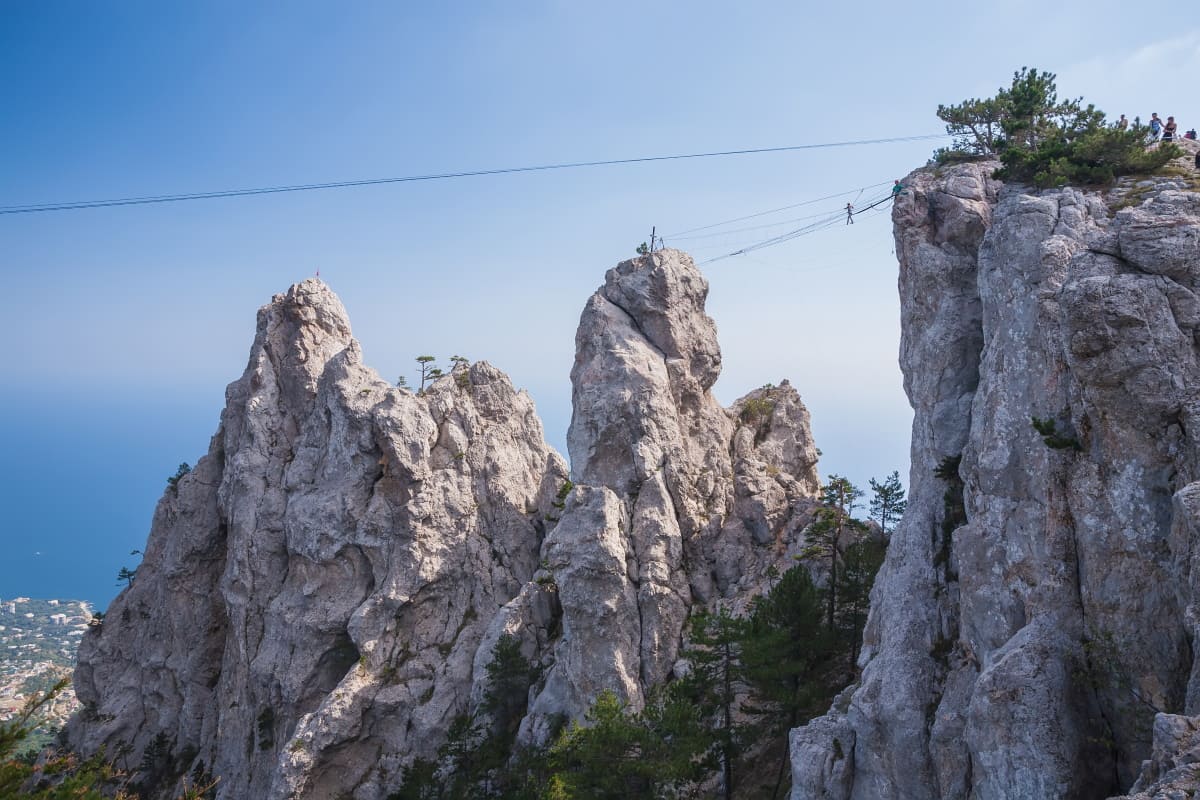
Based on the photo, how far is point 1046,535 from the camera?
23.8 m

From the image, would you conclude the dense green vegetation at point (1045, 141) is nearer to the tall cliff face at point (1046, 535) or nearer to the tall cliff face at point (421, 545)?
the tall cliff face at point (1046, 535)

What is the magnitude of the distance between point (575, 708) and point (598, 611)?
17.9 ft

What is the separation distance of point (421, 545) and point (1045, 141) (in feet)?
145

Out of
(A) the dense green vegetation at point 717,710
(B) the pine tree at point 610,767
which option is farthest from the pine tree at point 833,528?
(B) the pine tree at point 610,767

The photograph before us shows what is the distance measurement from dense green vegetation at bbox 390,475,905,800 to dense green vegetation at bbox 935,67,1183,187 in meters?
18.3

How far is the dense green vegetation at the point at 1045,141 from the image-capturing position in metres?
31.2

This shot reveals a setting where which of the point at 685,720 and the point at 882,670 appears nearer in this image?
the point at 882,670

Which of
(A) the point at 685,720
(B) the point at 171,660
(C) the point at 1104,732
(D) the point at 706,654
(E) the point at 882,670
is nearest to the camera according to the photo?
(C) the point at 1104,732

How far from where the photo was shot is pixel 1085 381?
71.9 ft

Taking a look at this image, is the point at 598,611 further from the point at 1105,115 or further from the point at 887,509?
the point at 1105,115

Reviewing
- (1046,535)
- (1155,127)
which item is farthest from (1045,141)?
(1046,535)

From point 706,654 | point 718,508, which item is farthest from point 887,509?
point 706,654

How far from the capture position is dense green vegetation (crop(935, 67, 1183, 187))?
31.2 m

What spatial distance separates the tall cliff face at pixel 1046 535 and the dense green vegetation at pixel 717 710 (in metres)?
4.52
